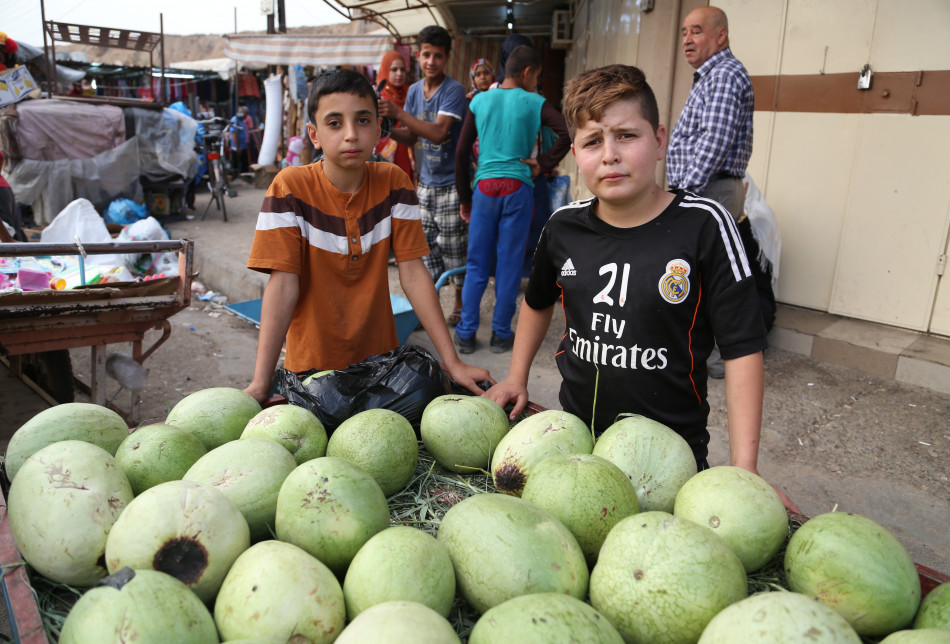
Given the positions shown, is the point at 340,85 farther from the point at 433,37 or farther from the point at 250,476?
the point at 433,37

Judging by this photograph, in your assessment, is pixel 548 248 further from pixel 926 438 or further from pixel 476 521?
pixel 926 438

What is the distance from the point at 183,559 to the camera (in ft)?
3.85

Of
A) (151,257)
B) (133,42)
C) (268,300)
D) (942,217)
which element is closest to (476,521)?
(268,300)

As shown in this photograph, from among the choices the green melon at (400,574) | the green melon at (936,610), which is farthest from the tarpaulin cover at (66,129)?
the green melon at (936,610)

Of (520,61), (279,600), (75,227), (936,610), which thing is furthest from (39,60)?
(936,610)

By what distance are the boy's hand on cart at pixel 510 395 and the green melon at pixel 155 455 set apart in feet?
2.96

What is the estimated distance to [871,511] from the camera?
129 inches

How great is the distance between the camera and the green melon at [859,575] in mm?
1128

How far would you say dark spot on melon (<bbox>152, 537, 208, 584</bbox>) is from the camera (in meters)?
1.16

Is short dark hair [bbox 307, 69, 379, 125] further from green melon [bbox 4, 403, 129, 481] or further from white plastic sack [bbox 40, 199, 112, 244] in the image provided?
white plastic sack [bbox 40, 199, 112, 244]

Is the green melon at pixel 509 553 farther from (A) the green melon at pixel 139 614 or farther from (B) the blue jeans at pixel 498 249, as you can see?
(B) the blue jeans at pixel 498 249

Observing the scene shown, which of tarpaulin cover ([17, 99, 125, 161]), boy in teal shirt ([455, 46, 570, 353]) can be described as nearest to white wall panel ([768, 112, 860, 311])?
boy in teal shirt ([455, 46, 570, 353])

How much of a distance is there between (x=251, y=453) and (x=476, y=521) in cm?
57

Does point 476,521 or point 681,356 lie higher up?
point 681,356
